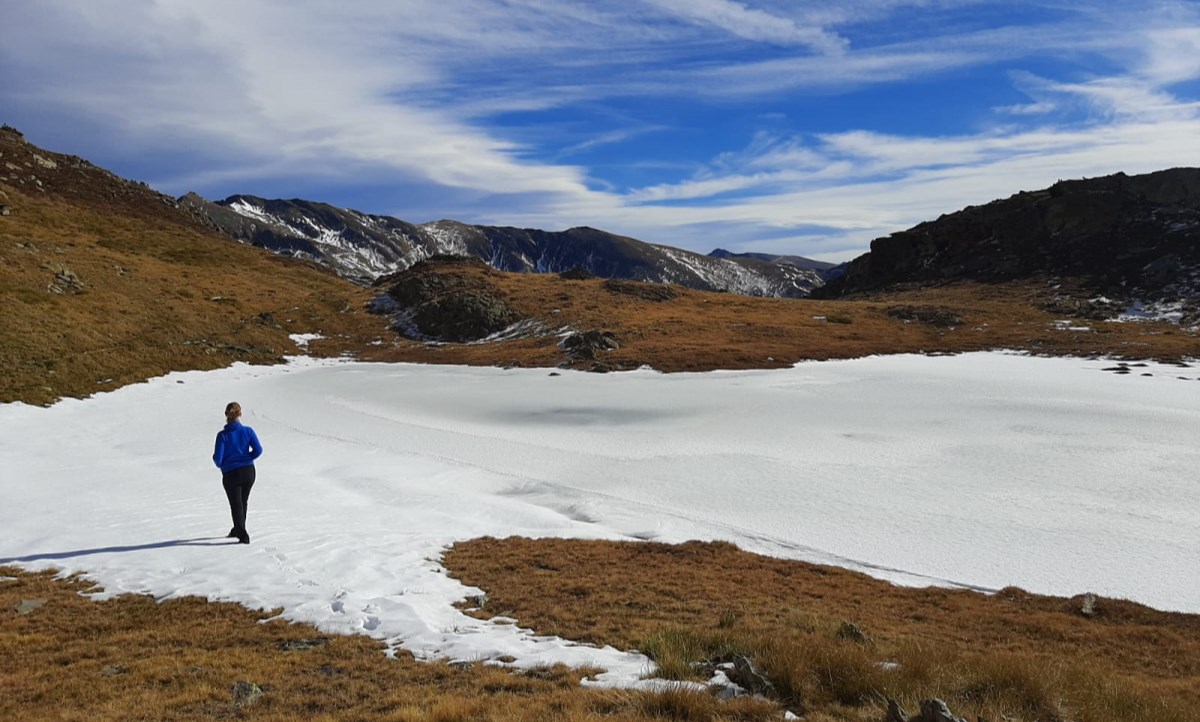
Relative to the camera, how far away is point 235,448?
13.2 meters

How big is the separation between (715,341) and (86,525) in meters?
43.1

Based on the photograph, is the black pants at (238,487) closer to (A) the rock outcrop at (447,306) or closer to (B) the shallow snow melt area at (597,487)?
(B) the shallow snow melt area at (597,487)

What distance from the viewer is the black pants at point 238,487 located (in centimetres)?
1328

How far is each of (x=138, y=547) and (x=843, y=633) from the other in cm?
1348

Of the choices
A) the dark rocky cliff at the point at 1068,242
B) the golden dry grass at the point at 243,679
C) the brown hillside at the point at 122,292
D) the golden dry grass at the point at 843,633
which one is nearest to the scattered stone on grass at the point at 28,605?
the golden dry grass at the point at 243,679

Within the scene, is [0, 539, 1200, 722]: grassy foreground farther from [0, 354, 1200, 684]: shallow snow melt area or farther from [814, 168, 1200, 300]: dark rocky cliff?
[814, 168, 1200, 300]: dark rocky cliff

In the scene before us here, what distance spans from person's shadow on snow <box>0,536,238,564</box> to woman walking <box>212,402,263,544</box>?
51cm

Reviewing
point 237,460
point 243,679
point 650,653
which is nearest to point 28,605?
point 237,460

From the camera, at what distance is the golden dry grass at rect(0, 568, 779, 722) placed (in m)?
6.13

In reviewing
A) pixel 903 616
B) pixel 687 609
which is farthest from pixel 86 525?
pixel 903 616

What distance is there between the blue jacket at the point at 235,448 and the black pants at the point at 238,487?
4.4 inches

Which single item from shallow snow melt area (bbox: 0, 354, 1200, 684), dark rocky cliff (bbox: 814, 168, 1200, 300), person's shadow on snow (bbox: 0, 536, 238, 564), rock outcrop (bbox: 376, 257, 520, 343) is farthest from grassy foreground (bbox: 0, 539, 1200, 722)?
dark rocky cliff (bbox: 814, 168, 1200, 300)

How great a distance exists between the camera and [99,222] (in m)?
77.2

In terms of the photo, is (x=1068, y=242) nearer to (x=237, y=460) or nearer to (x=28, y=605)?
(x=237, y=460)
